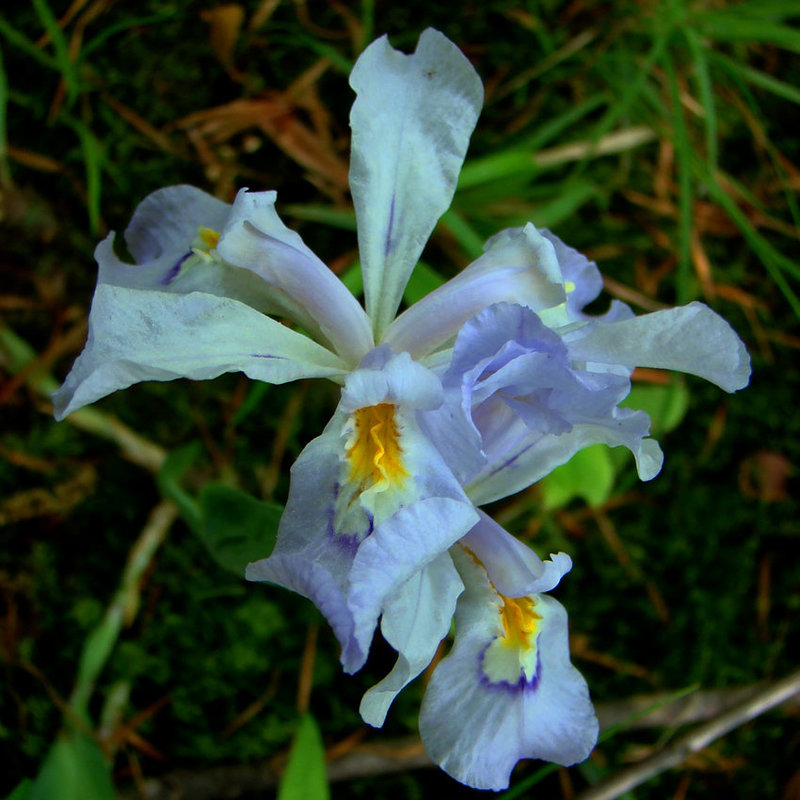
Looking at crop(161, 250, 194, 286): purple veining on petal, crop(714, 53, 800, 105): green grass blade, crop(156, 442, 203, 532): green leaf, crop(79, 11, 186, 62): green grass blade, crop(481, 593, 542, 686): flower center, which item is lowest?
crop(156, 442, 203, 532): green leaf

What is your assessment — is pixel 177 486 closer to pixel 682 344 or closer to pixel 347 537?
pixel 347 537

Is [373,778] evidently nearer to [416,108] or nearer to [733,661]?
[733,661]

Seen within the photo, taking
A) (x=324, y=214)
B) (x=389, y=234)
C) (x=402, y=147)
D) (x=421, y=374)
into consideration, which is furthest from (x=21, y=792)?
(x=324, y=214)

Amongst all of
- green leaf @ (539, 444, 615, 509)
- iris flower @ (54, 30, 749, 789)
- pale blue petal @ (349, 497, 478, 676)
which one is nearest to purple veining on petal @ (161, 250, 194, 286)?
iris flower @ (54, 30, 749, 789)

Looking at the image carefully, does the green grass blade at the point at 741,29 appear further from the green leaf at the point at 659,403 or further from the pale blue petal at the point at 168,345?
the pale blue petal at the point at 168,345

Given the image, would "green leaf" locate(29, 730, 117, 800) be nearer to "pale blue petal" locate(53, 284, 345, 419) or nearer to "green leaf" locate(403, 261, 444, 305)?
"pale blue petal" locate(53, 284, 345, 419)

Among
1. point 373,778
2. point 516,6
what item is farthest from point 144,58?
point 373,778

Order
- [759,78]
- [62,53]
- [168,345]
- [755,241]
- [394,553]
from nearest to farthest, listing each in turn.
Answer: [394,553]
[168,345]
[62,53]
[755,241]
[759,78]
